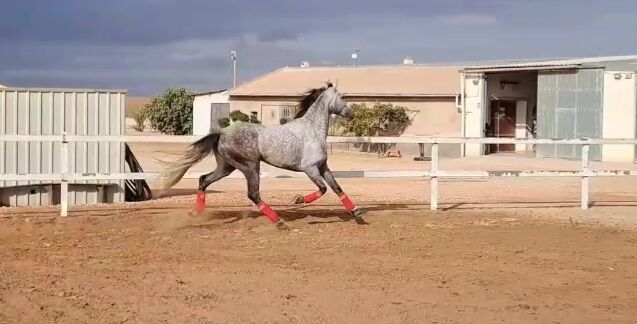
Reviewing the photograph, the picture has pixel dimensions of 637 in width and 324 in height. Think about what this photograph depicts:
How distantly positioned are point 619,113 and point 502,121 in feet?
26.7

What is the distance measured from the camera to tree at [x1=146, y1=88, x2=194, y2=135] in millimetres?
55594

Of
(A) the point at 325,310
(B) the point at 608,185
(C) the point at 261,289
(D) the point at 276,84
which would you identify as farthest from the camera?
(D) the point at 276,84

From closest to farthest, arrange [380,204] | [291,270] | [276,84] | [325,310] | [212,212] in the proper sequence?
[325,310]
[291,270]
[212,212]
[380,204]
[276,84]

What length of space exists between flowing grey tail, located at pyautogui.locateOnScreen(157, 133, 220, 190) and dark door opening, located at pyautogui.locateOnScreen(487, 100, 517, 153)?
27.9 m

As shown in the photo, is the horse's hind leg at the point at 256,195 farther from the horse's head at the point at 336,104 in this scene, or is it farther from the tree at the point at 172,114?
the tree at the point at 172,114

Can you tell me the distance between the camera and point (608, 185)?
2025cm

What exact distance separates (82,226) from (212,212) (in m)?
2.17

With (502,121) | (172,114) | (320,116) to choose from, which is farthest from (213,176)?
(172,114)

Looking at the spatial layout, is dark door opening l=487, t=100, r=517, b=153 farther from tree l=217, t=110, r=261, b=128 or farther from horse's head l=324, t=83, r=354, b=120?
horse's head l=324, t=83, r=354, b=120

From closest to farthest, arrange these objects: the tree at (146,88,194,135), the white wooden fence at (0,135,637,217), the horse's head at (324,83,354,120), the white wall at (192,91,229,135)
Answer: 1. the horse's head at (324,83,354,120)
2. the white wooden fence at (0,135,637,217)
3. the white wall at (192,91,229,135)
4. the tree at (146,88,194,135)

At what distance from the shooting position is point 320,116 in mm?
11445

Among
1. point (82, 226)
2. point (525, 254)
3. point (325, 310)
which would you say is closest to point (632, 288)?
point (525, 254)

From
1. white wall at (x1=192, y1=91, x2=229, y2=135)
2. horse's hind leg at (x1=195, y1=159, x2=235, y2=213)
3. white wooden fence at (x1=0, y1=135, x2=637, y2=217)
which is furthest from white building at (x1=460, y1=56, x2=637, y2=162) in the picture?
horse's hind leg at (x1=195, y1=159, x2=235, y2=213)

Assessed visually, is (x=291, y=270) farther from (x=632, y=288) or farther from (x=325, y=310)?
(x=632, y=288)
